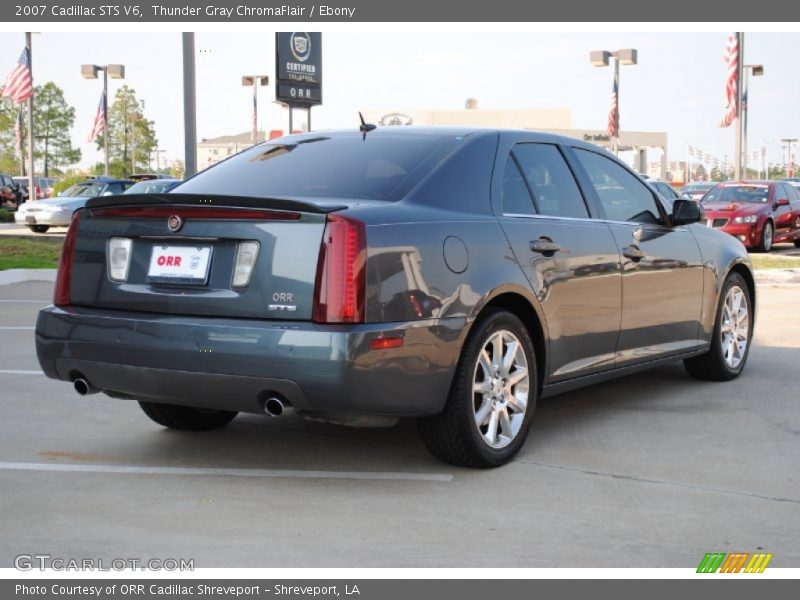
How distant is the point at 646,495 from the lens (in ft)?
16.0

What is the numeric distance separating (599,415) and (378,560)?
2975mm

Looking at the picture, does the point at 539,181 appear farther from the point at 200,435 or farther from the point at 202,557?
the point at 202,557

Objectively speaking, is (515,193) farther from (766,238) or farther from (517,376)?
(766,238)

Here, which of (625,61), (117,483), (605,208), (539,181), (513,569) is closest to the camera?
(513,569)

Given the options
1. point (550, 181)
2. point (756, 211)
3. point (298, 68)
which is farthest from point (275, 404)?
point (298, 68)

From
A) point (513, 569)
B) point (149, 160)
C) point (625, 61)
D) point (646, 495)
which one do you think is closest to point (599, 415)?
point (646, 495)

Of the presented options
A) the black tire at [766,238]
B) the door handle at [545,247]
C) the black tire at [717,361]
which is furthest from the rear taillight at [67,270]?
the black tire at [766,238]

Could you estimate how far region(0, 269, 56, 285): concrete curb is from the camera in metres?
15.9

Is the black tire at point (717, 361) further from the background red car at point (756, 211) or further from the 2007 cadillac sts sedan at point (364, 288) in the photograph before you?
the background red car at point (756, 211)

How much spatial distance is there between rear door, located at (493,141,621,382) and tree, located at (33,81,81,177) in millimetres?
71346

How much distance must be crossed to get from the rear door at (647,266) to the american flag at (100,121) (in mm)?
39230

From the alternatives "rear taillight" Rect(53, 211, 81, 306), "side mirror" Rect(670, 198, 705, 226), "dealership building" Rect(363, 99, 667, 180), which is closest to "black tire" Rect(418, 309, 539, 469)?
"rear taillight" Rect(53, 211, 81, 306)

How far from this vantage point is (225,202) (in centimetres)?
486

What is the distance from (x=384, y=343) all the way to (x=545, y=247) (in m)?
1.32
